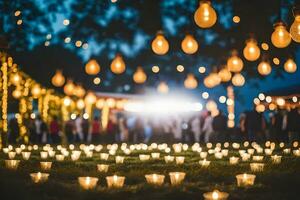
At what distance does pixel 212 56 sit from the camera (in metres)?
24.4

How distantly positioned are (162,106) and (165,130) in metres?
8.84

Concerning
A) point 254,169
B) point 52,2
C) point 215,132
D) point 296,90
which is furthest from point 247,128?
point 254,169

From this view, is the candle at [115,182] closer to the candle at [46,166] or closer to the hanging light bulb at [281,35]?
the candle at [46,166]

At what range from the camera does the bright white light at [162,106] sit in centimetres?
3144

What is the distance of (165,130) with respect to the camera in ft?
76.2

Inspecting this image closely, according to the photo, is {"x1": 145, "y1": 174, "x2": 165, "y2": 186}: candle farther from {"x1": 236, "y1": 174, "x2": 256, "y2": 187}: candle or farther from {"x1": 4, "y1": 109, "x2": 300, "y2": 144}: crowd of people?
{"x1": 4, "y1": 109, "x2": 300, "y2": 144}: crowd of people

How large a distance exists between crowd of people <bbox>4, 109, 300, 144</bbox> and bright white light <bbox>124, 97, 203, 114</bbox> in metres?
5.31

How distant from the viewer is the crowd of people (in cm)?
1930

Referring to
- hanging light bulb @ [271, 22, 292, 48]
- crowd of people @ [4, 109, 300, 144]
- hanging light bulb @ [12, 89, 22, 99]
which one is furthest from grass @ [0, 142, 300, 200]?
crowd of people @ [4, 109, 300, 144]

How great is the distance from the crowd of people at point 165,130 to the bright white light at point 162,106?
531cm

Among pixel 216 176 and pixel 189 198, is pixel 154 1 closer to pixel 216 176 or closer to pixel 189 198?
pixel 216 176

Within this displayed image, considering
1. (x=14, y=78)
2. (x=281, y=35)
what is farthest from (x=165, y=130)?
(x=281, y=35)

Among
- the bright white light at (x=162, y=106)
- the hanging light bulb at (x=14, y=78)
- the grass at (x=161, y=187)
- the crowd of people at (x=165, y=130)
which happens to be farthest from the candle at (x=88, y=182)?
the bright white light at (x=162, y=106)

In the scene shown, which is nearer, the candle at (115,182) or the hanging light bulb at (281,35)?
the candle at (115,182)
